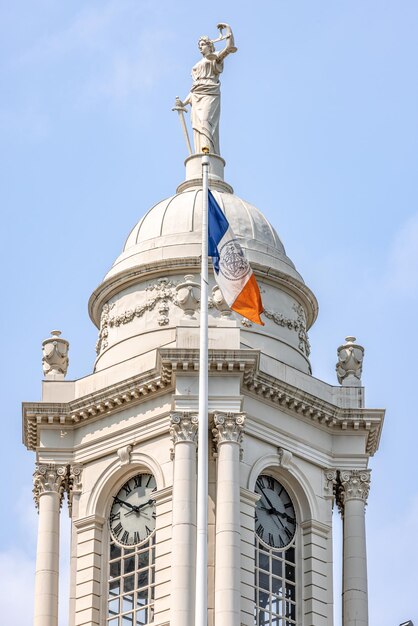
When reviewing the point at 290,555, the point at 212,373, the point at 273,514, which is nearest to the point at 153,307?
the point at 212,373

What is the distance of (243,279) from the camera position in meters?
60.0

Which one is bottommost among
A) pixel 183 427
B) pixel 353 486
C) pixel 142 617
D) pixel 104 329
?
pixel 142 617

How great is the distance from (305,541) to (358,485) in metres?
2.41

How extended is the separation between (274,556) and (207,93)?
51.4 ft

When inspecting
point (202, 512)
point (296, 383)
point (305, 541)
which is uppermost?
point (296, 383)

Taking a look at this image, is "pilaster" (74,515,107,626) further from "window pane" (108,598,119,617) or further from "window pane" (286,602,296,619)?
"window pane" (286,602,296,619)

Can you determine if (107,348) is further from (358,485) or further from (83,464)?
(358,485)

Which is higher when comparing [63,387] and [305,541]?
[63,387]

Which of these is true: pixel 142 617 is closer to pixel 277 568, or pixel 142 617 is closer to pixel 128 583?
pixel 128 583

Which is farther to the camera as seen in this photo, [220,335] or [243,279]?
[220,335]

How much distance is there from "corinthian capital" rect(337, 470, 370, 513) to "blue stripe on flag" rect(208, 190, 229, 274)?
1008cm

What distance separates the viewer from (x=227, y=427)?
2501 inches

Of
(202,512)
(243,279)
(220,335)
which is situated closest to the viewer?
(202,512)

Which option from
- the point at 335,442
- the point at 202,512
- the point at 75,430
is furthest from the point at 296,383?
the point at 202,512
